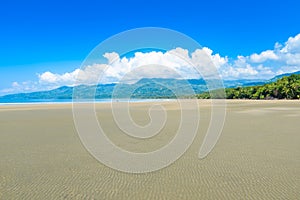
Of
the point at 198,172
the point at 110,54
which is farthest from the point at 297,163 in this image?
the point at 110,54

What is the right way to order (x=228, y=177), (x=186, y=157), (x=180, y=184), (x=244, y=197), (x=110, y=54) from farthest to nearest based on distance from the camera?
(x=110, y=54)
(x=186, y=157)
(x=228, y=177)
(x=180, y=184)
(x=244, y=197)

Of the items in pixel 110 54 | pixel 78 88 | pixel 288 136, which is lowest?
pixel 288 136

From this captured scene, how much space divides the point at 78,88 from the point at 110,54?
201 cm

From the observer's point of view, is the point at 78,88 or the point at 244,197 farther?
the point at 78,88

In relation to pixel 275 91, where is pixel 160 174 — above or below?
below

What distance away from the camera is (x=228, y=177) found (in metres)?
6.55

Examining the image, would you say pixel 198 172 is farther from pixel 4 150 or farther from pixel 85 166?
pixel 4 150

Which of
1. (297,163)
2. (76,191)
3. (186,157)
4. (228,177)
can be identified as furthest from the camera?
(186,157)

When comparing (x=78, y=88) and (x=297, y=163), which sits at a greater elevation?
(x=78, y=88)

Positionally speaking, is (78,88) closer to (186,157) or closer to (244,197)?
(186,157)

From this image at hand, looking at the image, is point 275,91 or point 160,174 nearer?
point 160,174

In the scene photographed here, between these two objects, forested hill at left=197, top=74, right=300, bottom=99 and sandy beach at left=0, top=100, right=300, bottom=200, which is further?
forested hill at left=197, top=74, right=300, bottom=99

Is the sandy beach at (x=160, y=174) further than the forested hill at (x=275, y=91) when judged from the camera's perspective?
No

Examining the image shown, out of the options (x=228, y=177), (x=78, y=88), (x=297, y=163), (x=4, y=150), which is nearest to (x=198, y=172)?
(x=228, y=177)
